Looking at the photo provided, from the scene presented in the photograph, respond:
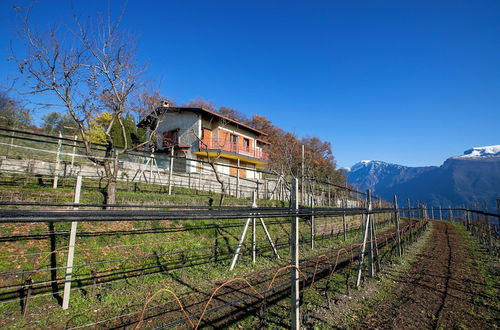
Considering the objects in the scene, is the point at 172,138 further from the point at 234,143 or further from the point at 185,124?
the point at 234,143

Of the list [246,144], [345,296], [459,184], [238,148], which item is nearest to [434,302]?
[345,296]

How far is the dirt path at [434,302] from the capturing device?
3.39 m

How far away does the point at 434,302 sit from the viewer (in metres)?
4.10

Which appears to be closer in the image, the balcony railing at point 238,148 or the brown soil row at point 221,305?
the brown soil row at point 221,305

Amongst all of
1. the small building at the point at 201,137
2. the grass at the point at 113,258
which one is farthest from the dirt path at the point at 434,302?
the small building at the point at 201,137

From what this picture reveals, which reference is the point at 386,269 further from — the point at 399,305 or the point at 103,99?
the point at 103,99

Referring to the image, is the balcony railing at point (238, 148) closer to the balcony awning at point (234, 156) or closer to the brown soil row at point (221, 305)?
the balcony awning at point (234, 156)

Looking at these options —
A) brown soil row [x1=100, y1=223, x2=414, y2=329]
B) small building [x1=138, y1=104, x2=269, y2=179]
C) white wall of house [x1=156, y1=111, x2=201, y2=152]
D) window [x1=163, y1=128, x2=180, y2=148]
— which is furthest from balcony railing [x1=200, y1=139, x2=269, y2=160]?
brown soil row [x1=100, y1=223, x2=414, y2=329]

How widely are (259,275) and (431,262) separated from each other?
5.55 m

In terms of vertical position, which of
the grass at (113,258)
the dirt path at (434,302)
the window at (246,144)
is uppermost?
the window at (246,144)

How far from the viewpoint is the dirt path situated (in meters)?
3.39

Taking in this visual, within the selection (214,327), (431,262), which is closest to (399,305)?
(214,327)

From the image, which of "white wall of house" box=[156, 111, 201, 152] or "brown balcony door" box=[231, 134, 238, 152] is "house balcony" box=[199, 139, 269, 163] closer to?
"brown balcony door" box=[231, 134, 238, 152]

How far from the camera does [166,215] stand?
133cm
